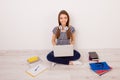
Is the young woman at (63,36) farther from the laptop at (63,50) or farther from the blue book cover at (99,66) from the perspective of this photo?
the blue book cover at (99,66)

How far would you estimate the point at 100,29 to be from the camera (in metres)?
1.88

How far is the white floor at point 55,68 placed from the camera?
1521 millimetres

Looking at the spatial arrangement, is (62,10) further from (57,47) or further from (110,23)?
(110,23)

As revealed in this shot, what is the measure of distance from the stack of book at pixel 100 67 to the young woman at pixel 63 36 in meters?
0.19

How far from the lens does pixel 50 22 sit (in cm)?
185

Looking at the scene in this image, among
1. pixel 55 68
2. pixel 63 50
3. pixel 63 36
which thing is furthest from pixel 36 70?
pixel 63 36

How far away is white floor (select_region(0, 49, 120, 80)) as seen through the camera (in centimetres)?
152

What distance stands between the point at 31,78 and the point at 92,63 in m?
0.60

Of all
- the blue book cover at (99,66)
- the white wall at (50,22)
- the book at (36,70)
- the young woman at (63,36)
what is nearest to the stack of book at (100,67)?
the blue book cover at (99,66)

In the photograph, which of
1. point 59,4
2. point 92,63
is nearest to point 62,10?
point 59,4

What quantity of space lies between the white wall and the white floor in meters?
0.08

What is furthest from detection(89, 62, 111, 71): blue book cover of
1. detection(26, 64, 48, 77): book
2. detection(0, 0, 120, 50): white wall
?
detection(26, 64, 48, 77): book

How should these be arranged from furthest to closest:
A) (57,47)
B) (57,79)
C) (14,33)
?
(14,33)
(57,47)
(57,79)

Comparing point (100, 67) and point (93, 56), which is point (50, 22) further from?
point (100, 67)
